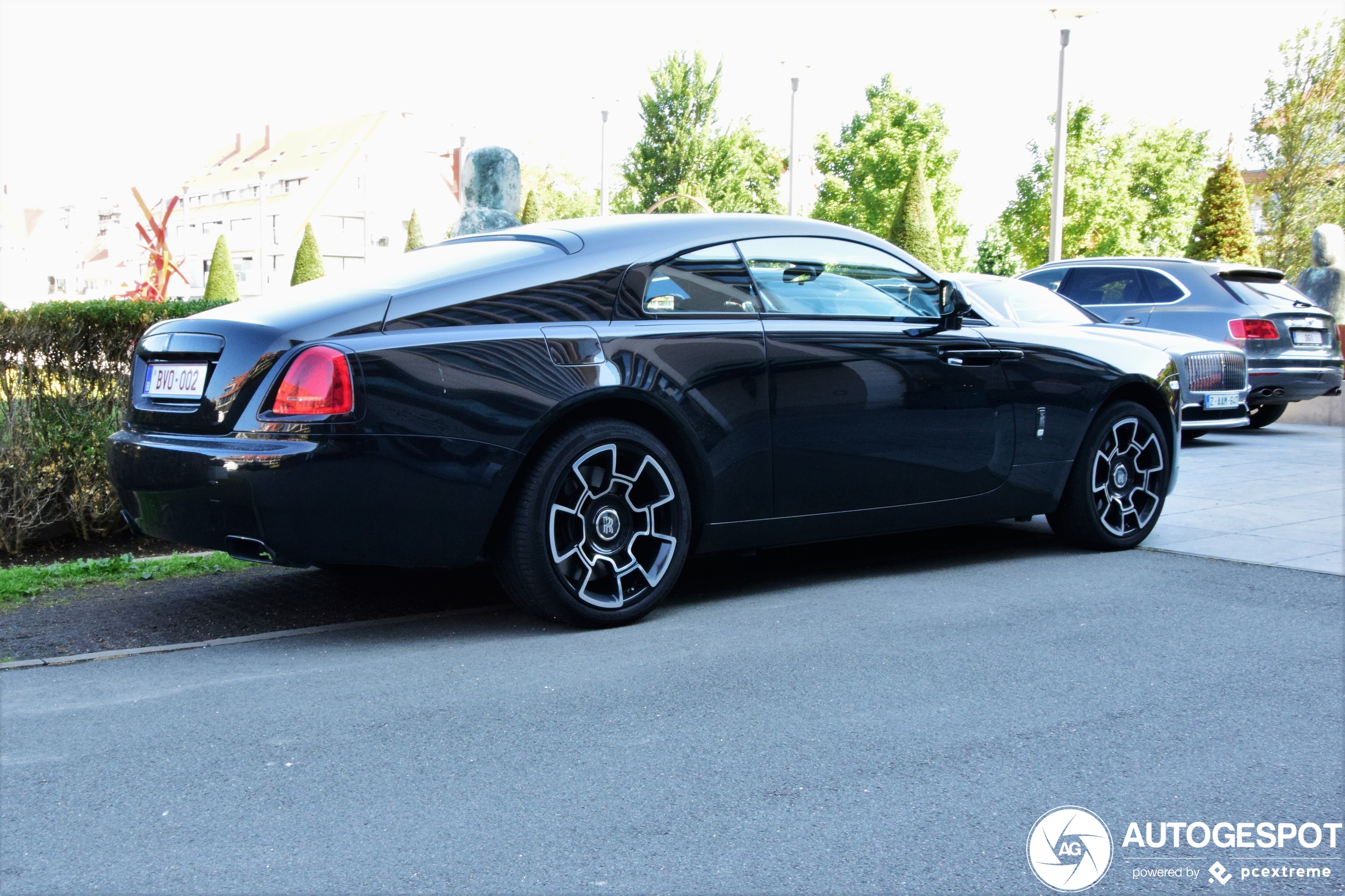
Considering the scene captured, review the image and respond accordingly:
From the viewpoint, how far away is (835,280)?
5.38 metres

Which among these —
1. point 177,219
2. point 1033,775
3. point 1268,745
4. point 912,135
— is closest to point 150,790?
point 1033,775

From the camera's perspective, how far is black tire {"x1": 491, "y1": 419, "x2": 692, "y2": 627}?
4449 millimetres

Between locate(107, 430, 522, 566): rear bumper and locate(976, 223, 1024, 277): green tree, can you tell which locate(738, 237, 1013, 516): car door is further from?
locate(976, 223, 1024, 277): green tree

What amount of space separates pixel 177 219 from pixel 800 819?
10358cm

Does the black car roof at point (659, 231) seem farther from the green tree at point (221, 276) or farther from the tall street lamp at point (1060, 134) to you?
the green tree at point (221, 276)

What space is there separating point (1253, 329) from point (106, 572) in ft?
36.8

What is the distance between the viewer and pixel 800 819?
115 inches

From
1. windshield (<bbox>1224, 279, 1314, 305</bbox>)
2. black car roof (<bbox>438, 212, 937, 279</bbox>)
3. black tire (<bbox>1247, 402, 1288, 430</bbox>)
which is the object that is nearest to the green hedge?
black car roof (<bbox>438, 212, 937, 279</bbox>)

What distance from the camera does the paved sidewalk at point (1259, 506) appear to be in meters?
6.48

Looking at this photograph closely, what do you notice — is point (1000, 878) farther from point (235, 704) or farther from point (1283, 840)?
point (235, 704)

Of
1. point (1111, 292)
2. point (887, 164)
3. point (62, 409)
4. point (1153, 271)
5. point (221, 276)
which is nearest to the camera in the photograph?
point (62, 409)

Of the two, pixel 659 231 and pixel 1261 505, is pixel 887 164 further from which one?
pixel 659 231

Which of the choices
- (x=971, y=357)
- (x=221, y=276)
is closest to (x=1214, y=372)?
(x=971, y=357)

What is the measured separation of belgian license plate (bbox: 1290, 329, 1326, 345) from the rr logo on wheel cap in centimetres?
1056
